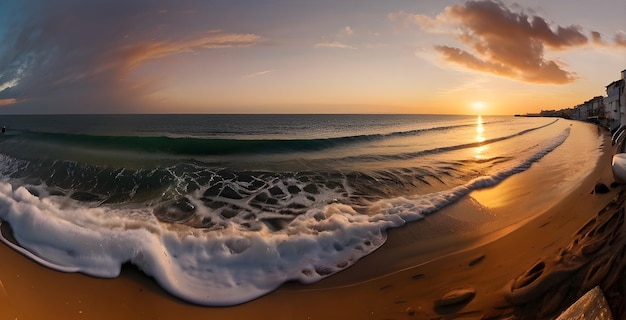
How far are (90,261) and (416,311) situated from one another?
3987 mm

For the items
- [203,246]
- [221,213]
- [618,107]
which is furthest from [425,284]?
[618,107]

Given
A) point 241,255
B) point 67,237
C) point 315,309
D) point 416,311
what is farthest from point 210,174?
point 416,311

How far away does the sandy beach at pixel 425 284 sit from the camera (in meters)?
2.77

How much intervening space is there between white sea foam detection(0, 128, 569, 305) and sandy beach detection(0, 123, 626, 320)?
17cm

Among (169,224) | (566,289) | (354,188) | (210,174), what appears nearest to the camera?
(566,289)

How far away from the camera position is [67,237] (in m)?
4.55

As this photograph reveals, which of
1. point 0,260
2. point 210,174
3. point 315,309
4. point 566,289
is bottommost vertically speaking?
point 315,309

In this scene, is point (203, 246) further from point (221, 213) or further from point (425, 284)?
point (425, 284)

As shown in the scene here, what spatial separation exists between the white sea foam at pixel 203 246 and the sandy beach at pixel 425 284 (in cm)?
17

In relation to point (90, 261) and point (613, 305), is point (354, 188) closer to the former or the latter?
point (90, 261)

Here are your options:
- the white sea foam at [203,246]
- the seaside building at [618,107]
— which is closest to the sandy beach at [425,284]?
the white sea foam at [203,246]

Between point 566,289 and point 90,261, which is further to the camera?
point 90,261

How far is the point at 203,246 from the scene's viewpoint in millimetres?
4387

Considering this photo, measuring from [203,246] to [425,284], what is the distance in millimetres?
2934
